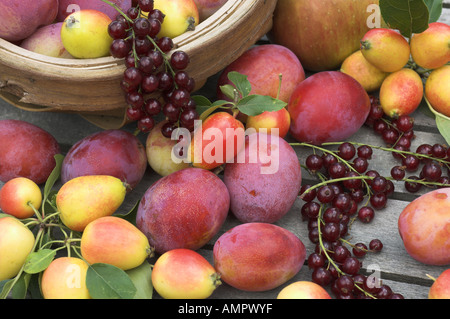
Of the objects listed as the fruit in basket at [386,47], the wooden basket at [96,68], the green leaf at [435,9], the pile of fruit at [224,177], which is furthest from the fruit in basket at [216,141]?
the green leaf at [435,9]

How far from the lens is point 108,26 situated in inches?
31.3

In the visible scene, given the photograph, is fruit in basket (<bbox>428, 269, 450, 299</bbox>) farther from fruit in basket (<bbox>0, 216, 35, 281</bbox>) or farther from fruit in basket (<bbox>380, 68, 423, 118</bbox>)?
fruit in basket (<bbox>0, 216, 35, 281</bbox>)

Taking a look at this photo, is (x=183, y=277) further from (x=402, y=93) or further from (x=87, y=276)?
(x=402, y=93)

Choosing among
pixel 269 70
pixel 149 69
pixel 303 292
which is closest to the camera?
pixel 303 292

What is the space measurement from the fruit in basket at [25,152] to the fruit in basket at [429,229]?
64cm

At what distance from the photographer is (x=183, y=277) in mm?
688

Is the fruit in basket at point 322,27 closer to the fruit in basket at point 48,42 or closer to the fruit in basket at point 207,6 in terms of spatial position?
the fruit in basket at point 207,6

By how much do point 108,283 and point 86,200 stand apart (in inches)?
6.1

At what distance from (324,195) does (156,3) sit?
44 centimetres

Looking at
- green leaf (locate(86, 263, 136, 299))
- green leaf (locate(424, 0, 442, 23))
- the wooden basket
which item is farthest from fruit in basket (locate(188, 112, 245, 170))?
green leaf (locate(424, 0, 442, 23))

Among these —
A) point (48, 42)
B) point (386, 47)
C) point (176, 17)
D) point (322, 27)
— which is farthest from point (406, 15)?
point (48, 42)

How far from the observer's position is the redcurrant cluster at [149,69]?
0.78 metres

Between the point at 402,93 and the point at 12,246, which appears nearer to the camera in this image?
the point at 12,246
